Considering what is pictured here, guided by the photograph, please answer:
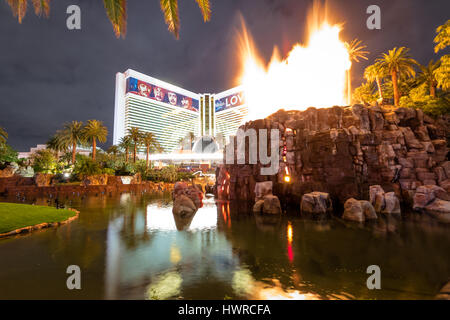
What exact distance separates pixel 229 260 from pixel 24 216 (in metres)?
13.4

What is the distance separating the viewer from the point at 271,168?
2530 cm

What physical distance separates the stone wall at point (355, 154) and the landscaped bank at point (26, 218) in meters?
18.5

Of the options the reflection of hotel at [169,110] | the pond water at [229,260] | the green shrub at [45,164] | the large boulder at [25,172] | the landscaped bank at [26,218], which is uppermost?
the reflection of hotel at [169,110]

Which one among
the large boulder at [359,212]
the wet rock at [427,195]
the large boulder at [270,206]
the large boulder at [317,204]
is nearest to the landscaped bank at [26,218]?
the large boulder at [270,206]

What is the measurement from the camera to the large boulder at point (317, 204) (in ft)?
59.1

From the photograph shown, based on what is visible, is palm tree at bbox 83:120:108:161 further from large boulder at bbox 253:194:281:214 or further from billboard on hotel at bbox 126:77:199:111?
billboard on hotel at bbox 126:77:199:111

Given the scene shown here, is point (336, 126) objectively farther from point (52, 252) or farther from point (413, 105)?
point (52, 252)

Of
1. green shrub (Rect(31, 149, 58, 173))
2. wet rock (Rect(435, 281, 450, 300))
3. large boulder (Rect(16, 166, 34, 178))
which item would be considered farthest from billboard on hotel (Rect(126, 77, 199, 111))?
wet rock (Rect(435, 281, 450, 300))

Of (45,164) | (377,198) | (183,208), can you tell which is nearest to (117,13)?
(183,208)

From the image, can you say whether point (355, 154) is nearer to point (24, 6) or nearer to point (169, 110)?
point (24, 6)

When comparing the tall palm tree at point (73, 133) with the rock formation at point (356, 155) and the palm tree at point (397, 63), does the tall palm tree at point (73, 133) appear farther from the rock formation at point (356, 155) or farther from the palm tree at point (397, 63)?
the palm tree at point (397, 63)

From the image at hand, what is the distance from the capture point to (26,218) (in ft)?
42.1
